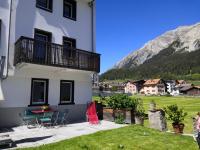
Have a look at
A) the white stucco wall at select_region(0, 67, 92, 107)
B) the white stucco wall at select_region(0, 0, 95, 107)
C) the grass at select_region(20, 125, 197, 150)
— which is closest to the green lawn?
the grass at select_region(20, 125, 197, 150)

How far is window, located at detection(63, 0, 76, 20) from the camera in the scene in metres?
21.5

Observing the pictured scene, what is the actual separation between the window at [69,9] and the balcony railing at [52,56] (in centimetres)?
371

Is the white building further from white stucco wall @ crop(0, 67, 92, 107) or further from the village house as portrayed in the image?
the village house

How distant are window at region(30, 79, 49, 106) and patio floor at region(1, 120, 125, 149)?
8.31 feet

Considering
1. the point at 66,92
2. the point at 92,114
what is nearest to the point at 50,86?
the point at 66,92

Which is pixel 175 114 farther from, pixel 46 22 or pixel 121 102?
pixel 46 22

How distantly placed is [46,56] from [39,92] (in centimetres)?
290

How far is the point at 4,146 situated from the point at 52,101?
8.09 m

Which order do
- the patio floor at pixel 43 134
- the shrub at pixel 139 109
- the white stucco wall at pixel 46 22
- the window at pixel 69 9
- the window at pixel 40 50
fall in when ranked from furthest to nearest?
the window at pixel 69 9, the shrub at pixel 139 109, the window at pixel 40 50, the white stucco wall at pixel 46 22, the patio floor at pixel 43 134

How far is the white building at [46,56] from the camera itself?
16.7 m

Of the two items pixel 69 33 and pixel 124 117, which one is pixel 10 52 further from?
pixel 124 117

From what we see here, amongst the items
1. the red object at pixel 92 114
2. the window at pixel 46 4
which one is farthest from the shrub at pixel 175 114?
the window at pixel 46 4

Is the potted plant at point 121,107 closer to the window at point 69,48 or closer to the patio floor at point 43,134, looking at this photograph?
the patio floor at point 43,134

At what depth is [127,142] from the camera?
41.2 feet
